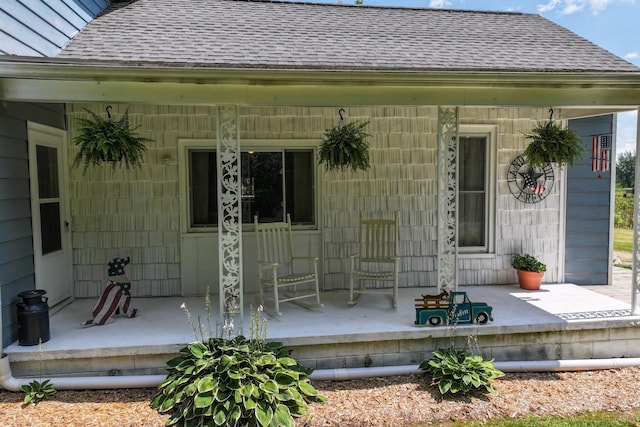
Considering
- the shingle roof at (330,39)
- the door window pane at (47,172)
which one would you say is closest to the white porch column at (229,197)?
the shingle roof at (330,39)

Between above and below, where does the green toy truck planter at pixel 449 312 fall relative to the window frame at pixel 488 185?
below

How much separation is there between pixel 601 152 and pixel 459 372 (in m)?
3.99

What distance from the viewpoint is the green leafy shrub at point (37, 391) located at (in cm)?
333

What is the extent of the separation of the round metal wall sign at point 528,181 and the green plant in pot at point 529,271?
2.61 ft

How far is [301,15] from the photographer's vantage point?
19.5 ft

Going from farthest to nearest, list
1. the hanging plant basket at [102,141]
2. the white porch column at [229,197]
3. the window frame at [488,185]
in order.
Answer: the window frame at [488,185], the white porch column at [229,197], the hanging plant basket at [102,141]

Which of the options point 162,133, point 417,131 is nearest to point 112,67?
point 162,133

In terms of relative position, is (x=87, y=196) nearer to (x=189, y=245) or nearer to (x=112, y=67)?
(x=189, y=245)

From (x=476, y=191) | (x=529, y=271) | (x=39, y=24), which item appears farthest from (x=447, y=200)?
(x=39, y=24)

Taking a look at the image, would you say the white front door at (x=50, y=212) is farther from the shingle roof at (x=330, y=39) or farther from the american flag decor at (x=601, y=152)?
the american flag decor at (x=601, y=152)

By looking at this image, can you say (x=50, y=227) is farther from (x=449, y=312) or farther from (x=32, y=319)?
(x=449, y=312)

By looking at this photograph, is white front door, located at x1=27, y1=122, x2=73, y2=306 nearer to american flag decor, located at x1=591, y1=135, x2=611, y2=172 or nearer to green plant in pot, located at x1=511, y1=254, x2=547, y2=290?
green plant in pot, located at x1=511, y1=254, x2=547, y2=290

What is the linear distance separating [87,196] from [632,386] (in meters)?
5.95

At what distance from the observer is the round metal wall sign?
5.68 m
